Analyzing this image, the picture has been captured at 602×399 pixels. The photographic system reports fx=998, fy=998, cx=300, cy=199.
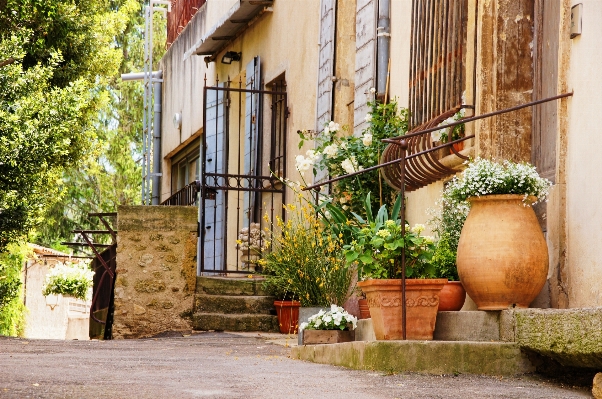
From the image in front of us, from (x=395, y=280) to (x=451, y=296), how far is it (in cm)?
41

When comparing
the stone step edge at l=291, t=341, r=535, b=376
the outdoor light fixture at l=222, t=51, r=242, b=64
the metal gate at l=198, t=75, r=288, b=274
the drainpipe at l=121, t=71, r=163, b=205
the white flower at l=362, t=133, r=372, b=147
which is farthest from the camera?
the drainpipe at l=121, t=71, r=163, b=205

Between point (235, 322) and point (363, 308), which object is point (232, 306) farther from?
point (363, 308)

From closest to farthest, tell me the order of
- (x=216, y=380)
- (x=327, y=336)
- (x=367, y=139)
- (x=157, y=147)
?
(x=216, y=380) < (x=327, y=336) < (x=367, y=139) < (x=157, y=147)

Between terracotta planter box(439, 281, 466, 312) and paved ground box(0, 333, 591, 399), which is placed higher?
terracotta planter box(439, 281, 466, 312)

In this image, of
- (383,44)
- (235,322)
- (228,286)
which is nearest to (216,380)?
(383,44)

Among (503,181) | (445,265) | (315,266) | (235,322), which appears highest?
(503,181)

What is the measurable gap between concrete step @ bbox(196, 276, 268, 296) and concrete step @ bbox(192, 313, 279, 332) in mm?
381

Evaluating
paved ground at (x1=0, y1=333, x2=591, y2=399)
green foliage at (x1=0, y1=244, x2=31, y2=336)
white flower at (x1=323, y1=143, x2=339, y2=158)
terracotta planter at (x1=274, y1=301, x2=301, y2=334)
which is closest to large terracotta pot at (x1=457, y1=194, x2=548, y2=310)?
paved ground at (x1=0, y1=333, x2=591, y2=399)

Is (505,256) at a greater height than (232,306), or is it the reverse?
(505,256)

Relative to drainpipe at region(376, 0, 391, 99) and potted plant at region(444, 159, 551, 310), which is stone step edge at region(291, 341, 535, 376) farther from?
drainpipe at region(376, 0, 391, 99)

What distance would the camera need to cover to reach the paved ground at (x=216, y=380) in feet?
13.2

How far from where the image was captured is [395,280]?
16.8 feet

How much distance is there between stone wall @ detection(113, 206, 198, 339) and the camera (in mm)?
8891

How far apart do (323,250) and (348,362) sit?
8.48ft
